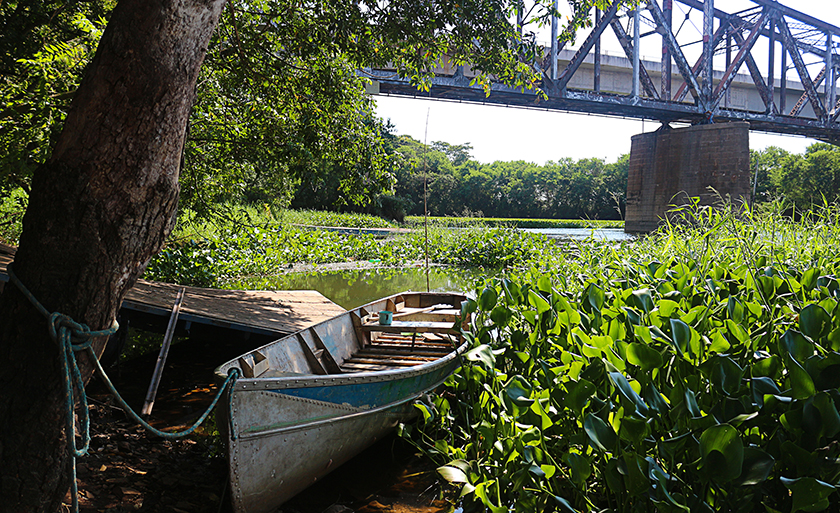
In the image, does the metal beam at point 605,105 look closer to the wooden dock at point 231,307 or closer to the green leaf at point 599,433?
the wooden dock at point 231,307

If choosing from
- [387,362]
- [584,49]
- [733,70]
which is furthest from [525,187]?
[387,362]

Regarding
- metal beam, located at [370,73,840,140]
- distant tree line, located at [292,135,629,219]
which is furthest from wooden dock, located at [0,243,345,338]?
distant tree line, located at [292,135,629,219]

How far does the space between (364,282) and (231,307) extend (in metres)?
6.05

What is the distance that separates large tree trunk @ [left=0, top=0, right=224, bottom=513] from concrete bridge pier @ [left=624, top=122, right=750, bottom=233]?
2450 cm

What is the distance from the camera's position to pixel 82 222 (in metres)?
1.95

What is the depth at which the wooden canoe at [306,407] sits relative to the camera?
2.60 metres

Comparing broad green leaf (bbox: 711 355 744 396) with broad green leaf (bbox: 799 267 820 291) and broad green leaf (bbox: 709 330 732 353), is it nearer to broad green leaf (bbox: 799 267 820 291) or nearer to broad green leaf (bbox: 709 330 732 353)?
broad green leaf (bbox: 709 330 732 353)

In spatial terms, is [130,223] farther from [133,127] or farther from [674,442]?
[674,442]

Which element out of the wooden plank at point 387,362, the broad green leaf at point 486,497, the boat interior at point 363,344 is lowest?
the broad green leaf at point 486,497

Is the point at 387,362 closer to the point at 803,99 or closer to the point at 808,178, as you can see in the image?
the point at 803,99

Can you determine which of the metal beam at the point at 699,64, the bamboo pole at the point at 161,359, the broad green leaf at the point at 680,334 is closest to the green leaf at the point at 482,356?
the broad green leaf at the point at 680,334

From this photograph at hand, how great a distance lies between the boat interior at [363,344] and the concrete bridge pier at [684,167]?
2125 centimetres

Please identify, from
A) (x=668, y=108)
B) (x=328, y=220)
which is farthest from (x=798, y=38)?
(x=328, y=220)

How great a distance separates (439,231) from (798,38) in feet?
99.1
